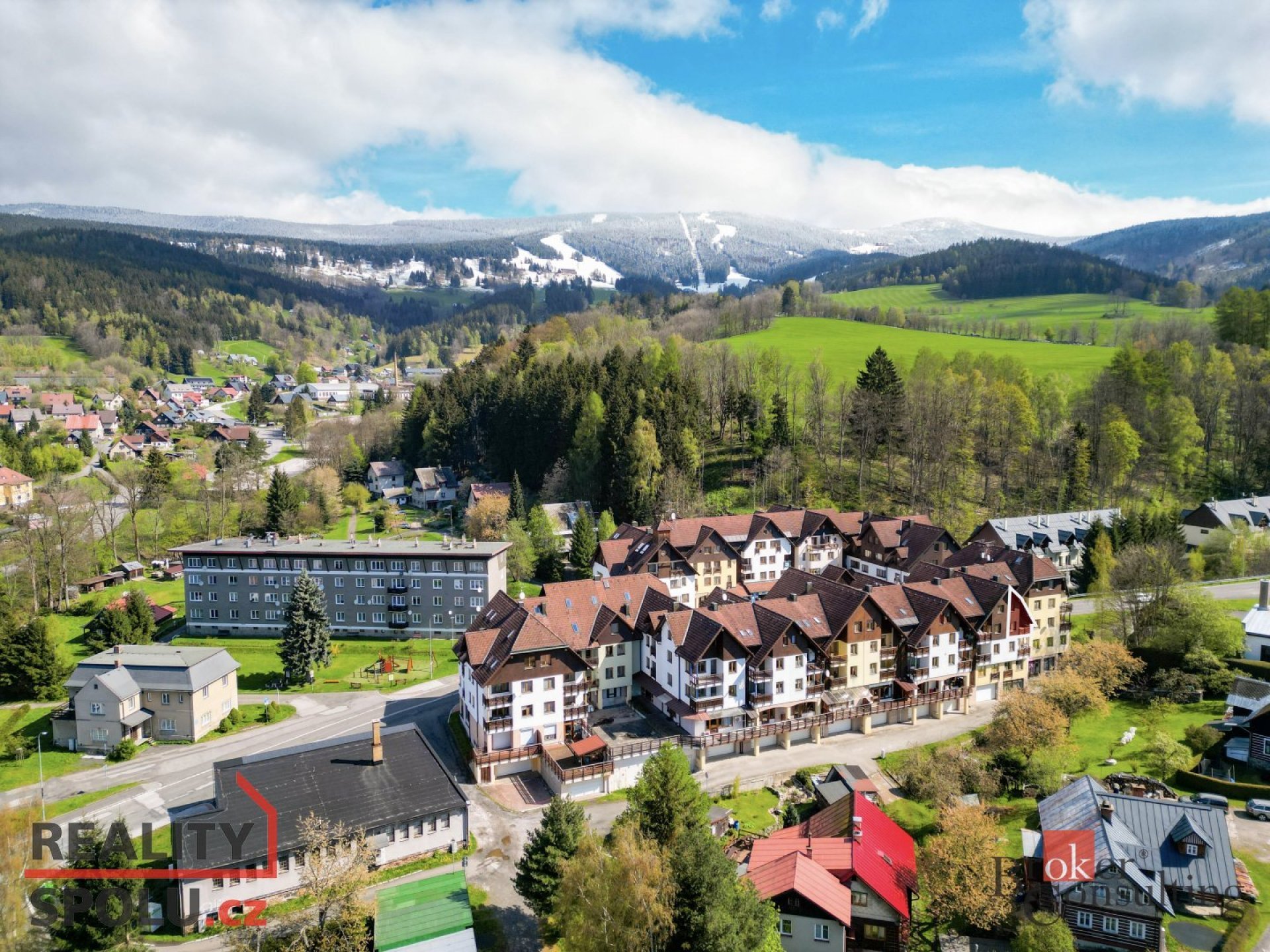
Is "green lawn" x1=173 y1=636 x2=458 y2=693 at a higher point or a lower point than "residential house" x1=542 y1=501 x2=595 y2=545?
lower

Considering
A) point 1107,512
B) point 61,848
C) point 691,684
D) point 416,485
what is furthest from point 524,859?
point 416,485

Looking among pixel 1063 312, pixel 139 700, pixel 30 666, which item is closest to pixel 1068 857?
pixel 139 700

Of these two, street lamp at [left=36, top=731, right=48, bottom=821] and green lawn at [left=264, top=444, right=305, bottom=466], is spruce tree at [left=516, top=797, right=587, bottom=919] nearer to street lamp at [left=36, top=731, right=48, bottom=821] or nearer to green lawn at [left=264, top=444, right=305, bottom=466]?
street lamp at [left=36, top=731, right=48, bottom=821]

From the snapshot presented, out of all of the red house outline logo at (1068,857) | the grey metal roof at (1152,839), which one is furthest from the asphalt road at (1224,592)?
the red house outline logo at (1068,857)

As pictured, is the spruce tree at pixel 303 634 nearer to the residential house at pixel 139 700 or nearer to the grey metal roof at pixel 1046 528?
the residential house at pixel 139 700

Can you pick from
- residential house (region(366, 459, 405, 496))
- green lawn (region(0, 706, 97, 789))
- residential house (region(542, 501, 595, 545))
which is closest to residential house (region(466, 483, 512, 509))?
residential house (region(542, 501, 595, 545))

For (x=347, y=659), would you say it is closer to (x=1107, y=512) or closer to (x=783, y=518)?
(x=783, y=518)
